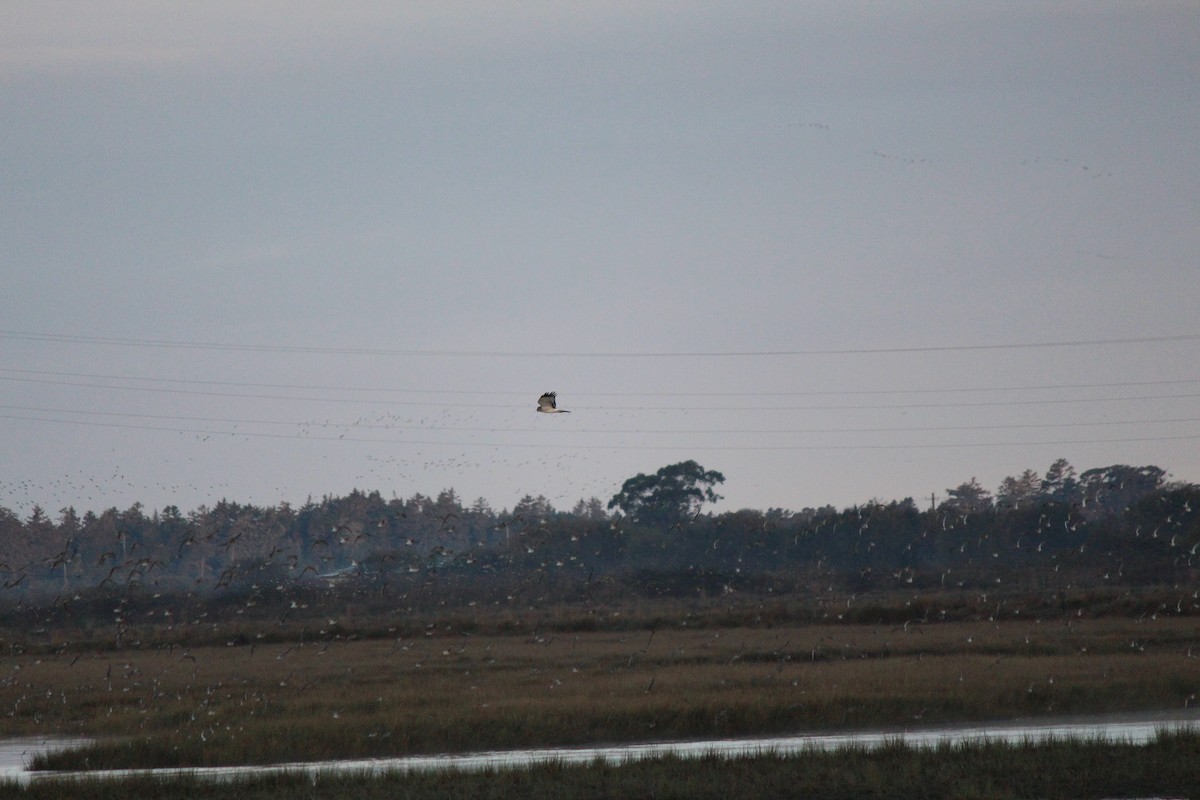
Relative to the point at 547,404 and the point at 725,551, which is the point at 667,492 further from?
→ the point at 547,404

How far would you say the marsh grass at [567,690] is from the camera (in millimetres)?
29141

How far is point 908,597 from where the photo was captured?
6412 centimetres

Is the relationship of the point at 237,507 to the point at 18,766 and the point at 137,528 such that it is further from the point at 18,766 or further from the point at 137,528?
the point at 18,766

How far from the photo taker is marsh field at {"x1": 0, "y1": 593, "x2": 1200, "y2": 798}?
22.7 meters

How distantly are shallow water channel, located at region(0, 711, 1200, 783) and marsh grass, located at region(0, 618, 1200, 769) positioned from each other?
0.88 m

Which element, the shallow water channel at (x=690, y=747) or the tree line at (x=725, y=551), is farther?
the tree line at (x=725, y=551)

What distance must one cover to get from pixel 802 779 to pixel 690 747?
5.61m

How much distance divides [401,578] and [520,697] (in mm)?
53696

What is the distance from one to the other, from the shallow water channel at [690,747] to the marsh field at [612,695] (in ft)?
2.58

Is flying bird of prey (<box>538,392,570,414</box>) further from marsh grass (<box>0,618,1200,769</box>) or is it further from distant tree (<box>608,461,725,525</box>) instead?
distant tree (<box>608,461,725,525</box>)

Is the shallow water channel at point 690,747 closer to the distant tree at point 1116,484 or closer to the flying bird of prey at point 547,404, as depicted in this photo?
the flying bird of prey at point 547,404

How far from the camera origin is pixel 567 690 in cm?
3425

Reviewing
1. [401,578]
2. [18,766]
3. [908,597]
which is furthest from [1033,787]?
[401,578]

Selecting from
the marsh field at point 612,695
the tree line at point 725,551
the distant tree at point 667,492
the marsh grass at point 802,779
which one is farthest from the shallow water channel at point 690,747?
the distant tree at point 667,492
